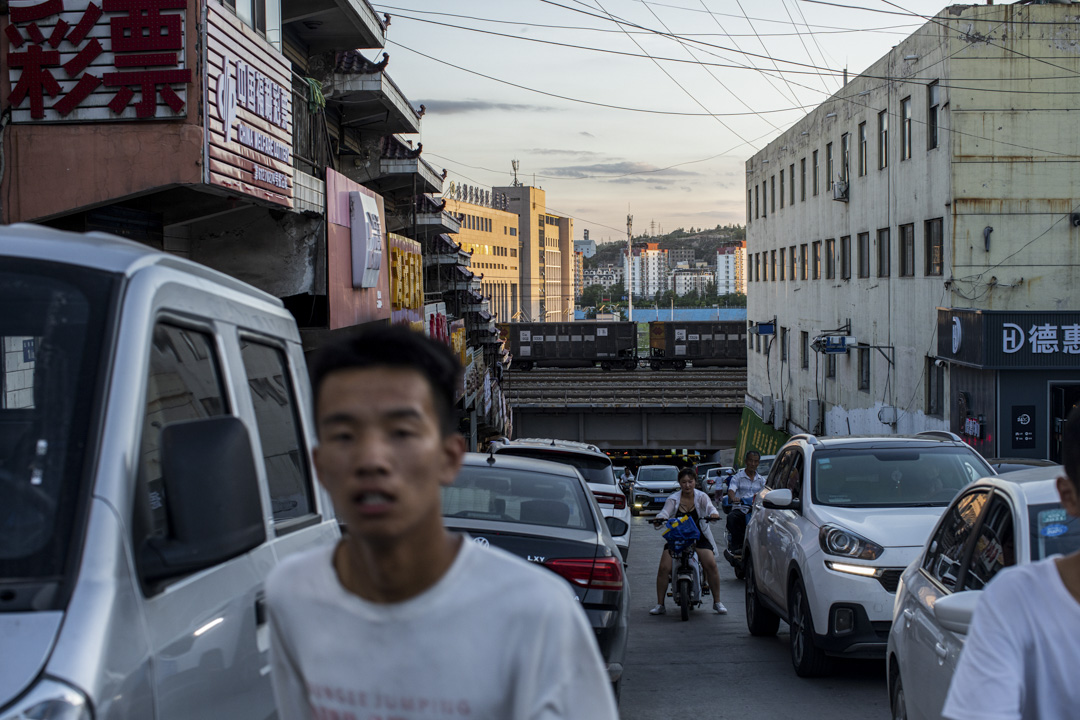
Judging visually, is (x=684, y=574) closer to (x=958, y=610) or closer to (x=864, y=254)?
(x=958, y=610)

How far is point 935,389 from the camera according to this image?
84.0 feet

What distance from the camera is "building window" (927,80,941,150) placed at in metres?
25.0

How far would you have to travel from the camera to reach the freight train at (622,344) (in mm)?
70562

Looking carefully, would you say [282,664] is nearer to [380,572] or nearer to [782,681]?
[380,572]

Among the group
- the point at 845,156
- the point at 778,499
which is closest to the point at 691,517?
the point at 778,499

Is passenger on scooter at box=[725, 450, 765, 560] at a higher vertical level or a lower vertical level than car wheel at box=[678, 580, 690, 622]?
higher

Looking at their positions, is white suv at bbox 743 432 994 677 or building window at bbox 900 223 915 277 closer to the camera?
white suv at bbox 743 432 994 677

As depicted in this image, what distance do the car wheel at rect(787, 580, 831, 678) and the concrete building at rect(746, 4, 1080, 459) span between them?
586 inches

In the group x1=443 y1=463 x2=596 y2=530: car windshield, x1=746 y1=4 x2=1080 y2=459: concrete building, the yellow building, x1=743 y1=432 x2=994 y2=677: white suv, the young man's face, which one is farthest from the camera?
the yellow building

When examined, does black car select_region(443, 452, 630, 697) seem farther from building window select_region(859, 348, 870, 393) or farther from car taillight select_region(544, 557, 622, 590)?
building window select_region(859, 348, 870, 393)

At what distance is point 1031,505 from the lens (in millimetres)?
4504

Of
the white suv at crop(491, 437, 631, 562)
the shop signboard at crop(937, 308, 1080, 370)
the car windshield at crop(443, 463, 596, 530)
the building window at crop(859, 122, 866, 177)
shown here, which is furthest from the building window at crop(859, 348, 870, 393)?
the car windshield at crop(443, 463, 596, 530)

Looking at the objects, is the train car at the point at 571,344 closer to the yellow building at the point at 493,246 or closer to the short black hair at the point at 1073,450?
the yellow building at the point at 493,246

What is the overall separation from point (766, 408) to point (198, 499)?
1761 inches
